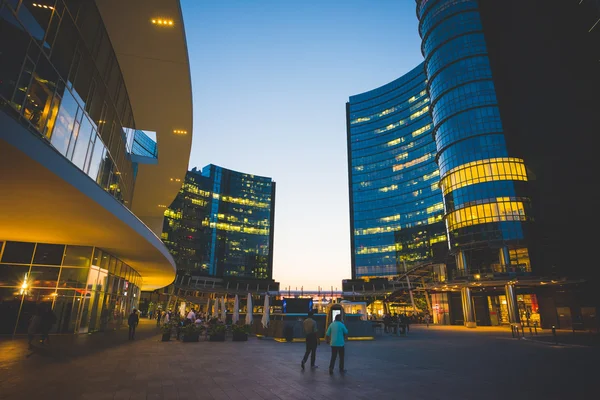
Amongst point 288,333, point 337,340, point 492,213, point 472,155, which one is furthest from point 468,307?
point 337,340

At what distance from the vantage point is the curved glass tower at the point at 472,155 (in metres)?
43.3

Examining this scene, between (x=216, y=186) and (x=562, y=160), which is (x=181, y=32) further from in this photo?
(x=216, y=186)

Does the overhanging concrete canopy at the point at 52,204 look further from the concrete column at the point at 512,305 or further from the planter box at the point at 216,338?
the concrete column at the point at 512,305

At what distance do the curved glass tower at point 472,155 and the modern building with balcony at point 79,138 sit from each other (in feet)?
128

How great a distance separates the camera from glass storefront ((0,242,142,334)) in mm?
16844

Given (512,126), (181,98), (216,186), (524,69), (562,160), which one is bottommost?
(181,98)

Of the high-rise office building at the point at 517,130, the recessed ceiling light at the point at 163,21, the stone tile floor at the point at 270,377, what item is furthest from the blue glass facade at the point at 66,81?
the high-rise office building at the point at 517,130

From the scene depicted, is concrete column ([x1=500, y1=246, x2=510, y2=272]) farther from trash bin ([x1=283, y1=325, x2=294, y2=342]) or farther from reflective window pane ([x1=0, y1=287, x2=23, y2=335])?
reflective window pane ([x1=0, y1=287, x2=23, y2=335])

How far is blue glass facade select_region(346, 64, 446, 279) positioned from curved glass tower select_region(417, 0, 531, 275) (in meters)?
51.5

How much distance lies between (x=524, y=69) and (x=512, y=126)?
8438 mm

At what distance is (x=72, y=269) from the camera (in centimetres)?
1872

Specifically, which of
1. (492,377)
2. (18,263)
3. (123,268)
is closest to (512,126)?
(492,377)

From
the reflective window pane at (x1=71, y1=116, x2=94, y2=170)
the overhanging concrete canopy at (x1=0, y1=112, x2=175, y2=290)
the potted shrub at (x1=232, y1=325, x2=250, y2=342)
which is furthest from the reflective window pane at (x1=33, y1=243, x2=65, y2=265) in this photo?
the potted shrub at (x1=232, y1=325, x2=250, y2=342)

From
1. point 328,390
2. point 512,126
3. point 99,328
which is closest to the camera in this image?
point 328,390
